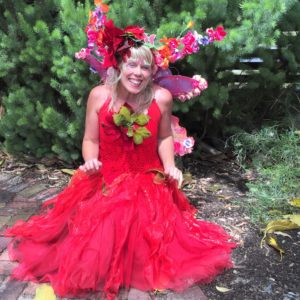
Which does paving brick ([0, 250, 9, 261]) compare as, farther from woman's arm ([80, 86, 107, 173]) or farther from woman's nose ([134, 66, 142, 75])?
woman's nose ([134, 66, 142, 75])

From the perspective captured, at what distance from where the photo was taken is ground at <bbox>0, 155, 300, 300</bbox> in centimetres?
228

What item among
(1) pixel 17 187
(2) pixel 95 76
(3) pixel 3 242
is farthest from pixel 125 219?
(1) pixel 17 187

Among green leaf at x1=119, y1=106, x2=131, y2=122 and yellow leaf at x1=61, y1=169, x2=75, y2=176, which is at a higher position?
green leaf at x1=119, y1=106, x2=131, y2=122

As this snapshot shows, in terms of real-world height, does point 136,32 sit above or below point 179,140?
above

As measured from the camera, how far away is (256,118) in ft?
14.6

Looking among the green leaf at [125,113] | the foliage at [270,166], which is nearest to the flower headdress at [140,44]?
the green leaf at [125,113]

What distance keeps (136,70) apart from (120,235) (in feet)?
2.96

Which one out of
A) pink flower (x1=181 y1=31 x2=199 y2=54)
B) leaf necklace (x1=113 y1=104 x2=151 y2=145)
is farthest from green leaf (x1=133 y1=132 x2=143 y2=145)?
pink flower (x1=181 y1=31 x2=199 y2=54)

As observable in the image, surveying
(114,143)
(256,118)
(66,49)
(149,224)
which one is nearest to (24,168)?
(66,49)

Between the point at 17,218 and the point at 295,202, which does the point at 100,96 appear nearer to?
the point at 17,218

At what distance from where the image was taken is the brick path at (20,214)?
2242 millimetres

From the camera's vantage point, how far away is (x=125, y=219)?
95.2 inches

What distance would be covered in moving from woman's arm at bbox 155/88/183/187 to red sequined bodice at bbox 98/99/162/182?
0.16ft

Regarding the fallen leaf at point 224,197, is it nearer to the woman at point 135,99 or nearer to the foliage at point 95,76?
the foliage at point 95,76
